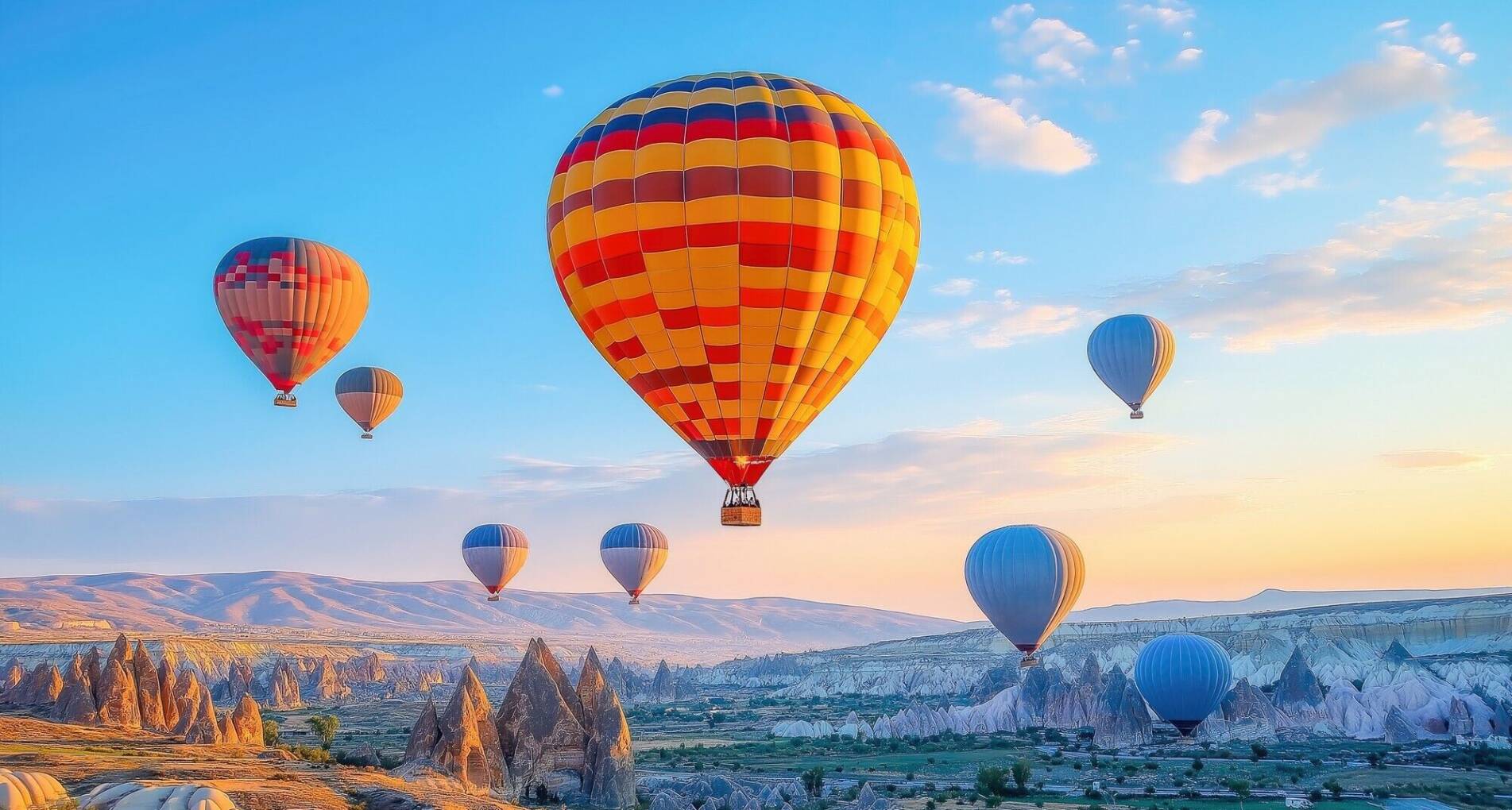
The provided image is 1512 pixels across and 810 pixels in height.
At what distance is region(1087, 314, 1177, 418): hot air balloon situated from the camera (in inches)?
2163

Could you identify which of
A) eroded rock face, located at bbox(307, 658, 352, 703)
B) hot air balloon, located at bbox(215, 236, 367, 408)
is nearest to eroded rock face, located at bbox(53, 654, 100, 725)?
hot air balloon, located at bbox(215, 236, 367, 408)

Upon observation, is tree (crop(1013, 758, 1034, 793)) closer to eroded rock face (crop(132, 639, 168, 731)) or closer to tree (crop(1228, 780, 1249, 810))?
tree (crop(1228, 780, 1249, 810))

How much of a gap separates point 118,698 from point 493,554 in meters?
34.5

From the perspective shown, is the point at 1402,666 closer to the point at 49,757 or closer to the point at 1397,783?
the point at 1397,783

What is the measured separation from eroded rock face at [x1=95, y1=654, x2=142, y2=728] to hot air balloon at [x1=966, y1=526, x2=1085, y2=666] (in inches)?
1438

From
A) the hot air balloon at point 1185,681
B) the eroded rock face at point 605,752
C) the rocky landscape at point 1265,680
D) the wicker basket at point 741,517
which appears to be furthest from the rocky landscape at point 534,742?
the rocky landscape at point 1265,680

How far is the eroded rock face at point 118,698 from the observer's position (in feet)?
156

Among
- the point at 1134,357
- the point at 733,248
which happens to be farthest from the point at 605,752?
the point at 1134,357

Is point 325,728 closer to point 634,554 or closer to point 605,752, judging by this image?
point 634,554

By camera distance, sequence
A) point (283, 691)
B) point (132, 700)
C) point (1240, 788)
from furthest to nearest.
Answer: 1. point (283, 691)
2. point (132, 700)
3. point (1240, 788)

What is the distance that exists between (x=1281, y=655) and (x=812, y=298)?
104 meters

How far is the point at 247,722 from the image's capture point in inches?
1965

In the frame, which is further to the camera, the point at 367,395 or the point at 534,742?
the point at 367,395

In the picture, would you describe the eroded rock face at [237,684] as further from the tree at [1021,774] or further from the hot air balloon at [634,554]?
the tree at [1021,774]
